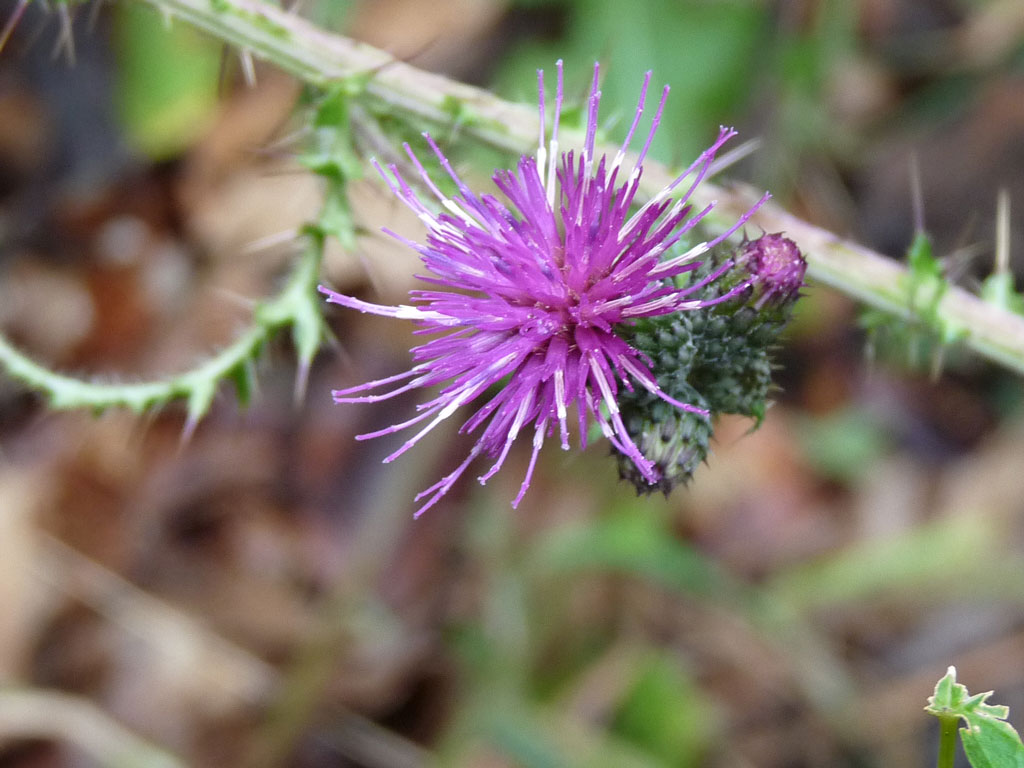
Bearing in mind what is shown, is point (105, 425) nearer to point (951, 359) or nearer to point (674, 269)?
point (674, 269)

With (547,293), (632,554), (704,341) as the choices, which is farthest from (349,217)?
(632,554)

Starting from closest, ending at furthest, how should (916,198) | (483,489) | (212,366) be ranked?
(916,198) → (212,366) → (483,489)

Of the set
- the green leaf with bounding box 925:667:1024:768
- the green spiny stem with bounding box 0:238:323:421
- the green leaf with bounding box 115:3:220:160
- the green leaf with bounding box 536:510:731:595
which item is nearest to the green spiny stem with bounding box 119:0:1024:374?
the green spiny stem with bounding box 0:238:323:421

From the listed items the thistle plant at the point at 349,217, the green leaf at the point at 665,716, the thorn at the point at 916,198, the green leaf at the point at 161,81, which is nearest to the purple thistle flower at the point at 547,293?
the thistle plant at the point at 349,217

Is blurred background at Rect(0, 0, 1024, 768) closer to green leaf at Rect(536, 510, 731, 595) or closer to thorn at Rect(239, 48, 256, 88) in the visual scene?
green leaf at Rect(536, 510, 731, 595)

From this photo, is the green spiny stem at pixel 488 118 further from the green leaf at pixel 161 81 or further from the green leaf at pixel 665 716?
the green leaf at pixel 161 81

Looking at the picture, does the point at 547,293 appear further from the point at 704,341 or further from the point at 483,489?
the point at 483,489

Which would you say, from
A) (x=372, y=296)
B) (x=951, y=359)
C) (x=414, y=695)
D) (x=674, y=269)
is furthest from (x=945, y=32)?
(x=414, y=695)
